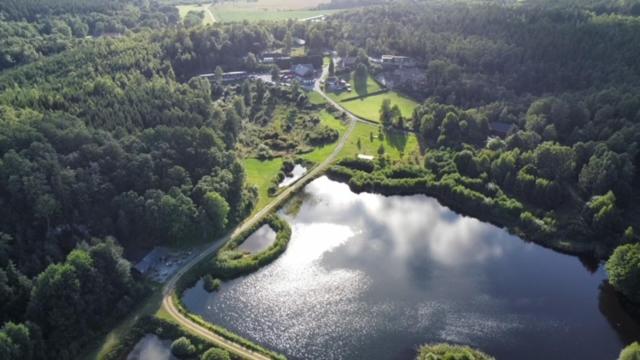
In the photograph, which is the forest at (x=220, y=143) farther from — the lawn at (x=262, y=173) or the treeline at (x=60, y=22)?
the lawn at (x=262, y=173)

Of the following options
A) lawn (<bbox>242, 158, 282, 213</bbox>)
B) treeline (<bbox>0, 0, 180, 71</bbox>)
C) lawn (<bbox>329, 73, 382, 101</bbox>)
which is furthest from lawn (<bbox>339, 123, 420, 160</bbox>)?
treeline (<bbox>0, 0, 180, 71</bbox>)

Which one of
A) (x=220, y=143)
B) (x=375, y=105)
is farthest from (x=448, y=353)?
(x=375, y=105)

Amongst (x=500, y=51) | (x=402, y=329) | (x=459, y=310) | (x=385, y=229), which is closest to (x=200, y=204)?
(x=385, y=229)

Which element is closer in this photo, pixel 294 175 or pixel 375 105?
pixel 294 175

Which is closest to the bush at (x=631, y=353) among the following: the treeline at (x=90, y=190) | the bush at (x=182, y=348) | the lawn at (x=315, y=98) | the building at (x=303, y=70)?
the bush at (x=182, y=348)

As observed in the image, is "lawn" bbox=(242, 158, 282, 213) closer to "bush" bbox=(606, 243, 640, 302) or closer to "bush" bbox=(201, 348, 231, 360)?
"bush" bbox=(201, 348, 231, 360)

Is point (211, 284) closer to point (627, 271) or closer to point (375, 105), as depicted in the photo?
point (627, 271)
